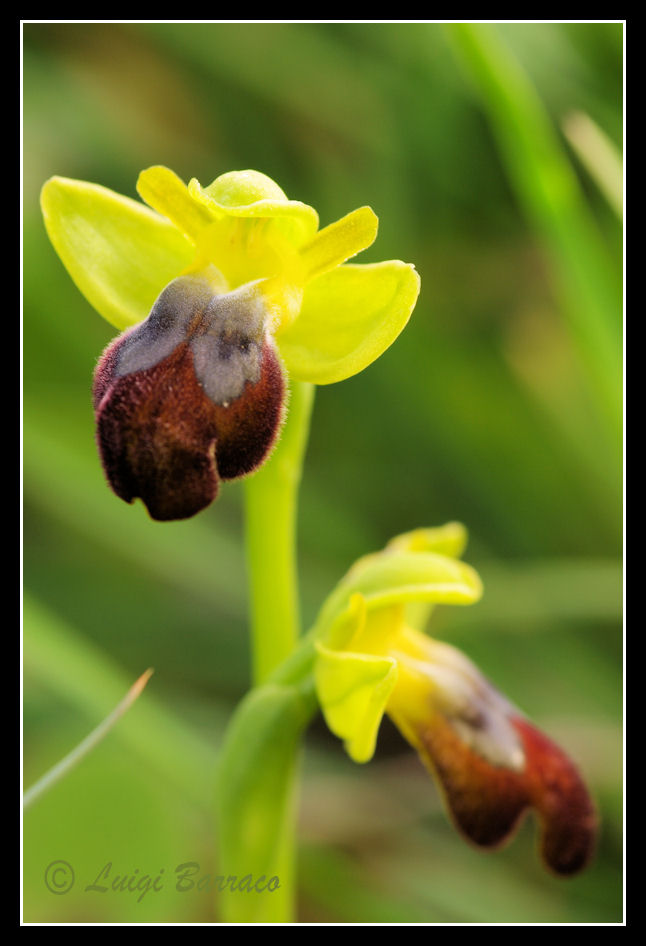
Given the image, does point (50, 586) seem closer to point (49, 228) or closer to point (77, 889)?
point (77, 889)

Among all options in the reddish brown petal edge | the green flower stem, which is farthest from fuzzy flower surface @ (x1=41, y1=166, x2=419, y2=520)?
the reddish brown petal edge

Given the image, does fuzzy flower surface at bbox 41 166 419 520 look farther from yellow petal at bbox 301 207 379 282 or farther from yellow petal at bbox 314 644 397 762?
yellow petal at bbox 314 644 397 762

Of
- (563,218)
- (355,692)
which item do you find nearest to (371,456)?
(563,218)

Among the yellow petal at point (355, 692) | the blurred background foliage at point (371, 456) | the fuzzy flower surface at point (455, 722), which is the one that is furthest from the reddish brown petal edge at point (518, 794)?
the blurred background foliage at point (371, 456)

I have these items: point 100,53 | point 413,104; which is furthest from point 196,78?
point 413,104

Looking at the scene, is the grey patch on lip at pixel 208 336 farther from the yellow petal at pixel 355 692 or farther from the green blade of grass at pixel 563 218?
the green blade of grass at pixel 563 218

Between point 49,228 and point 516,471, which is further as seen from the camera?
point 516,471

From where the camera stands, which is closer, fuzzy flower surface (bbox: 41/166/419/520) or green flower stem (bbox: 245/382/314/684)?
fuzzy flower surface (bbox: 41/166/419/520)
